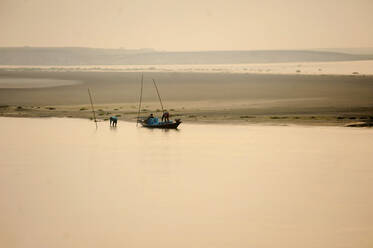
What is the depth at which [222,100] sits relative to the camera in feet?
196

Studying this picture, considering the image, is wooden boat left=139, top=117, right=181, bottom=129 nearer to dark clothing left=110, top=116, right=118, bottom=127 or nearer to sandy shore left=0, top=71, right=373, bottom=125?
dark clothing left=110, top=116, right=118, bottom=127

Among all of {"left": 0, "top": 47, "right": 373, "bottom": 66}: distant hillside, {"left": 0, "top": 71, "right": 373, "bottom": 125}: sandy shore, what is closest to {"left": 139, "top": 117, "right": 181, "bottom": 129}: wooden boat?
{"left": 0, "top": 71, "right": 373, "bottom": 125}: sandy shore

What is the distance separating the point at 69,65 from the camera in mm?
154250

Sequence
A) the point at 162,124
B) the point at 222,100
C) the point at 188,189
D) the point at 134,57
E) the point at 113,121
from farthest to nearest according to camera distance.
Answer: the point at 134,57, the point at 222,100, the point at 113,121, the point at 162,124, the point at 188,189

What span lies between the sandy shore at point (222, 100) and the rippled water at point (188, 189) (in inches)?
328

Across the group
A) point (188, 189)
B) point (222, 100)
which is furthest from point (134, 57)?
point (188, 189)

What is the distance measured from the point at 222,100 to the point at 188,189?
35.0 m

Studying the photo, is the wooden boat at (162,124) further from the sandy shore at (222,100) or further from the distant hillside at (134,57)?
the distant hillside at (134,57)

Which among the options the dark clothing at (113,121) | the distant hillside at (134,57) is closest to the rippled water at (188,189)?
the dark clothing at (113,121)

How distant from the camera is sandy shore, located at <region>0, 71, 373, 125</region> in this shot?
159 ft

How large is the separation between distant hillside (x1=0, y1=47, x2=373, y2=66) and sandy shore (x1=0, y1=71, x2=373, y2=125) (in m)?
57.5

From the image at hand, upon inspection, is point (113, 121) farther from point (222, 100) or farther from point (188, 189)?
point (188, 189)

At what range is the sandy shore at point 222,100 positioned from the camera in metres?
48.3

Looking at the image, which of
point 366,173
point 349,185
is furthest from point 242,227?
point 366,173
